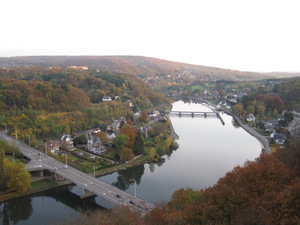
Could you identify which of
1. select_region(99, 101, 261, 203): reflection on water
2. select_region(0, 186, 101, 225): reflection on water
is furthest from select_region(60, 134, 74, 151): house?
select_region(0, 186, 101, 225): reflection on water

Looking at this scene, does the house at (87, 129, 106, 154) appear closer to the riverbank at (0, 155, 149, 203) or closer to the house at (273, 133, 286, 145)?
the riverbank at (0, 155, 149, 203)

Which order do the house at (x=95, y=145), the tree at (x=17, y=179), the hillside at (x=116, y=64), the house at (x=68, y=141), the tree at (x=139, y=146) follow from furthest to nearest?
the hillside at (x=116, y=64), the house at (x=68, y=141), the house at (x=95, y=145), the tree at (x=139, y=146), the tree at (x=17, y=179)

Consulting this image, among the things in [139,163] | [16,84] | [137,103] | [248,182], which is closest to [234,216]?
[248,182]

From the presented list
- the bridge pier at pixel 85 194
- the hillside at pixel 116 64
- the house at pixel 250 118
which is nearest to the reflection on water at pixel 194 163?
the bridge pier at pixel 85 194

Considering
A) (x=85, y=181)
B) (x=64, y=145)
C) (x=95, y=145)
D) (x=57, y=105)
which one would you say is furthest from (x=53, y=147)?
(x=57, y=105)

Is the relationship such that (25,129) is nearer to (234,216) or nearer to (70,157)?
(70,157)

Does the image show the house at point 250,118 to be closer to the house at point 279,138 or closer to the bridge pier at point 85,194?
the house at point 279,138

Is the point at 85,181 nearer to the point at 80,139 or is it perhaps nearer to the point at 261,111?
the point at 80,139
